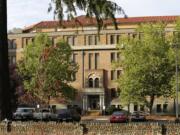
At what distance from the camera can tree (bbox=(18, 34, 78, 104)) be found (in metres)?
83.0

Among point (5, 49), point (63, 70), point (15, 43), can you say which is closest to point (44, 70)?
point (63, 70)

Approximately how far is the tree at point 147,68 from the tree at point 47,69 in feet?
32.4

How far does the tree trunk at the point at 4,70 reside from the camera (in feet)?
78.7

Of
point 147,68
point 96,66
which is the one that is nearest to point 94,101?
point 96,66

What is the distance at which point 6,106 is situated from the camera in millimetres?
23953

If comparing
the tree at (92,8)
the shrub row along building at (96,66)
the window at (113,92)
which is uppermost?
the tree at (92,8)

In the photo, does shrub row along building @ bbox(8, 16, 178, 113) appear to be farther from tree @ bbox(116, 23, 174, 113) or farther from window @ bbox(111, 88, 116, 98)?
tree @ bbox(116, 23, 174, 113)

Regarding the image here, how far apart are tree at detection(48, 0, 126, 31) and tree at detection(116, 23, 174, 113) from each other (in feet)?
179

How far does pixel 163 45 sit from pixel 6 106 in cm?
5688

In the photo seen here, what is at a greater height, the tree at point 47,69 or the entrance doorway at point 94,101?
the tree at point 47,69

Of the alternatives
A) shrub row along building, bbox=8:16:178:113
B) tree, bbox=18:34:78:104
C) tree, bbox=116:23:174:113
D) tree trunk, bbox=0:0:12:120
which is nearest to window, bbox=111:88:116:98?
shrub row along building, bbox=8:16:178:113

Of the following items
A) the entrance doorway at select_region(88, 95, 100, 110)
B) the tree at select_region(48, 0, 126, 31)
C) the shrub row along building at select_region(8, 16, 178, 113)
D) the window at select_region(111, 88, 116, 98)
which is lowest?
the entrance doorway at select_region(88, 95, 100, 110)

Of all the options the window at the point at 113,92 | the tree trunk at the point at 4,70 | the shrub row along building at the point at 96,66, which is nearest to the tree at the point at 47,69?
the shrub row along building at the point at 96,66

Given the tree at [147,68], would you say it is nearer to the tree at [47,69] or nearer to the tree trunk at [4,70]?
the tree at [47,69]
